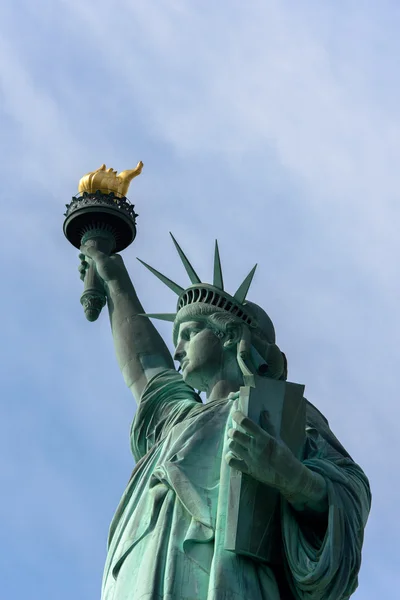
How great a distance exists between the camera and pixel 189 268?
1694cm

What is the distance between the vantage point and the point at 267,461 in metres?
14.3

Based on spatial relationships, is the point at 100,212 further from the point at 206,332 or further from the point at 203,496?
the point at 203,496

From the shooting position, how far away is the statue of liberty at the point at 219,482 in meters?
14.2

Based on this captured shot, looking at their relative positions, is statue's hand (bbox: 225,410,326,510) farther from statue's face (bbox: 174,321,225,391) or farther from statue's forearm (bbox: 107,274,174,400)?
statue's forearm (bbox: 107,274,174,400)

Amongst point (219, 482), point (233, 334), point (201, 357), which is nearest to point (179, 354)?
point (201, 357)

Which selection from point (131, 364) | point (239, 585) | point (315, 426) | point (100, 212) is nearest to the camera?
point (239, 585)

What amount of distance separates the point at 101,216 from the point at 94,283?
0.76m

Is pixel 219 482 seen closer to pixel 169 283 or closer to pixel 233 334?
pixel 233 334

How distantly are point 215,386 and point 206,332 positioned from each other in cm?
51

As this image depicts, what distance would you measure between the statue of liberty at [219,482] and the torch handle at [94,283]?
1.66 m

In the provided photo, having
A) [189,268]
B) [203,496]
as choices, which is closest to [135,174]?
[189,268]

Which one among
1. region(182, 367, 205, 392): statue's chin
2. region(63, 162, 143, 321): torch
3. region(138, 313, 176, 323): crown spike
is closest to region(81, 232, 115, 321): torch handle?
region(63, 162, 143, 321): torch

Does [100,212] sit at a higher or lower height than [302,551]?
higher

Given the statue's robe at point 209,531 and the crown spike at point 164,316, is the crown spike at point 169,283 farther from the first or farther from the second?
the statue's robe at point 209,531
